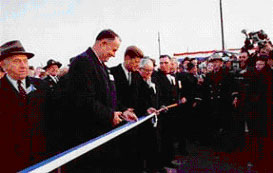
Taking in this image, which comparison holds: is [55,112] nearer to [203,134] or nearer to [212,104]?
[212,104]

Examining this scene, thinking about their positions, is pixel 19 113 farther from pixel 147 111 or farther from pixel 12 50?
pixel 147 111

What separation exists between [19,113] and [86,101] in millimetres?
555

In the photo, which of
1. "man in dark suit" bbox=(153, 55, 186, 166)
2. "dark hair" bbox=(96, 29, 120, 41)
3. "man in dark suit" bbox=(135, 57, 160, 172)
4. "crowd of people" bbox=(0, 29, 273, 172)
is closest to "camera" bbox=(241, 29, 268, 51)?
"crowd of people" bbox=(0, 29, 273, 172)

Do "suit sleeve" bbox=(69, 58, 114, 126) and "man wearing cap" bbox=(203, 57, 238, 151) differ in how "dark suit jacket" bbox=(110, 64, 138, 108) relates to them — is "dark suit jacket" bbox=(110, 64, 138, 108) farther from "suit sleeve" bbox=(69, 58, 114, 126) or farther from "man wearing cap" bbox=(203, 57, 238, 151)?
"man wearing cap" bbox=(203, 57, 238, 151)

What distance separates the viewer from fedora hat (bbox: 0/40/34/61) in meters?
2.77

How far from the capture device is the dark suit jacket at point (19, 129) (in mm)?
2398

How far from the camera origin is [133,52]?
4.11m

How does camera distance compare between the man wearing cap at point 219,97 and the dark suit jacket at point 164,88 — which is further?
the man wearing cap at point 219,97

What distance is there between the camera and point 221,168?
5.16 metres

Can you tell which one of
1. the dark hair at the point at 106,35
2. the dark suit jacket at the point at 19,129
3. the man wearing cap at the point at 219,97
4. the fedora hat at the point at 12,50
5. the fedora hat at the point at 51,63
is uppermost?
the dark hair at the point at 106,35

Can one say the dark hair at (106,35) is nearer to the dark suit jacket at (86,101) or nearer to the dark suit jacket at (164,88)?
the dark suit jacket at (86,101)

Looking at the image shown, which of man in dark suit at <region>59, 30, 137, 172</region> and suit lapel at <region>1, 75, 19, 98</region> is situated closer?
suit lapel at <region>1, 75, 19, 98</region>

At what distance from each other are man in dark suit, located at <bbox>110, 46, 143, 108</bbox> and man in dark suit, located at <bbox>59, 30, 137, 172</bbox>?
113 centimetres

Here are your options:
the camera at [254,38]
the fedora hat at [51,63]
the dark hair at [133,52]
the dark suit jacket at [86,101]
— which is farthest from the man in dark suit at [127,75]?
the camera at [254,38]
